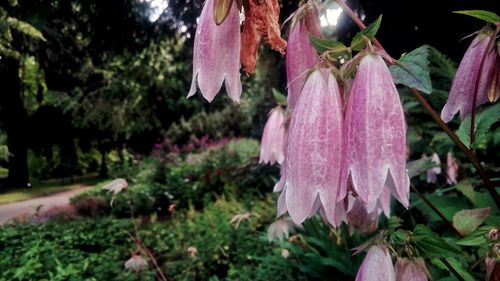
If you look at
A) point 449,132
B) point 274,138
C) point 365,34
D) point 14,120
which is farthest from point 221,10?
point 14,120

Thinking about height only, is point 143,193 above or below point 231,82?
below

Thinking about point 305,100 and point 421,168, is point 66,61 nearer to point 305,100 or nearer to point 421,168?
point 421,168

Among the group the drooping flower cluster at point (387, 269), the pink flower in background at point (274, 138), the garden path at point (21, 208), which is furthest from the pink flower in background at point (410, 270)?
the garden path at point (21, 208)

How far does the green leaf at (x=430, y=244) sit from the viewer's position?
2.36 ft

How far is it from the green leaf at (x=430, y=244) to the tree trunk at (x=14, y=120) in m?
2.64

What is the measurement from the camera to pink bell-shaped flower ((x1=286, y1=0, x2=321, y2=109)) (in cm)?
67

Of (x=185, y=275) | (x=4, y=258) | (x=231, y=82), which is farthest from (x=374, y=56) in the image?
(x=4, y=258)

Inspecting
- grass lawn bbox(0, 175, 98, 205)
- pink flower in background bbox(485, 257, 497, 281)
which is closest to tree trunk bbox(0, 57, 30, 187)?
grass lawn bbox(0, 175, 98, 205)

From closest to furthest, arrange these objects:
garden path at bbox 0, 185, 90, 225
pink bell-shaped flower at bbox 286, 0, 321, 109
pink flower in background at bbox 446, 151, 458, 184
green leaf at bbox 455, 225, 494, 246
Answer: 1. pink bell-shaped flower at bbox 286, 0, 321, 109
2. green leaf at bbox 455, 225, 494, 246
3. pink flower in background at bbox 446, 151, 458, 184
4. garden path at bbox 0, 185, 90, 225

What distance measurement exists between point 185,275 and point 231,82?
2749 mm

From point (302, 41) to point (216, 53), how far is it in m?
0.14

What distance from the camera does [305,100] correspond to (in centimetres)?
58

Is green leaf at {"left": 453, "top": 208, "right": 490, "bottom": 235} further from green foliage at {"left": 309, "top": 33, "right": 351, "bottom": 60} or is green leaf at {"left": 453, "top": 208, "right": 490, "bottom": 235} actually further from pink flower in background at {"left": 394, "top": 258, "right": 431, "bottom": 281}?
green foliage at {"left": 309, "top": 33, "right": 351, "bottom": 60}

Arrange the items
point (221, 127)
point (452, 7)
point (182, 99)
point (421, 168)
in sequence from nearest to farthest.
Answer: point (421, 168) → point (452, 7) → point (182, 99) → point (221, 127)
